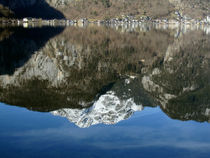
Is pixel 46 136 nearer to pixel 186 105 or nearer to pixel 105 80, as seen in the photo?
pixel 186 105

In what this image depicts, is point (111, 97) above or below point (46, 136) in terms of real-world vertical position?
below

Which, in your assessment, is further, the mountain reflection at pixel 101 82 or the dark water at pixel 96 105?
the mountain reflection at pixel 101 82

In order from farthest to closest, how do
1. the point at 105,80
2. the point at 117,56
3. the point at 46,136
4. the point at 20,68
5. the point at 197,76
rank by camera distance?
1. the point at 117,56
2. the point at 197,76
3. the point at 105,80
4. the point at 20,68
5. the point at 46,136

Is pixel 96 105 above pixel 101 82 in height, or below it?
below

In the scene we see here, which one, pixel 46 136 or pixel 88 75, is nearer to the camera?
pixel 46 136

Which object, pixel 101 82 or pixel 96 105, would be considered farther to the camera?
pixel 101 82

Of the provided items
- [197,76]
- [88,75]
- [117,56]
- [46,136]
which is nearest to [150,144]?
[46,136]

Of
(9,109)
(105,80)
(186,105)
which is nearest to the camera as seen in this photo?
(9,109)
